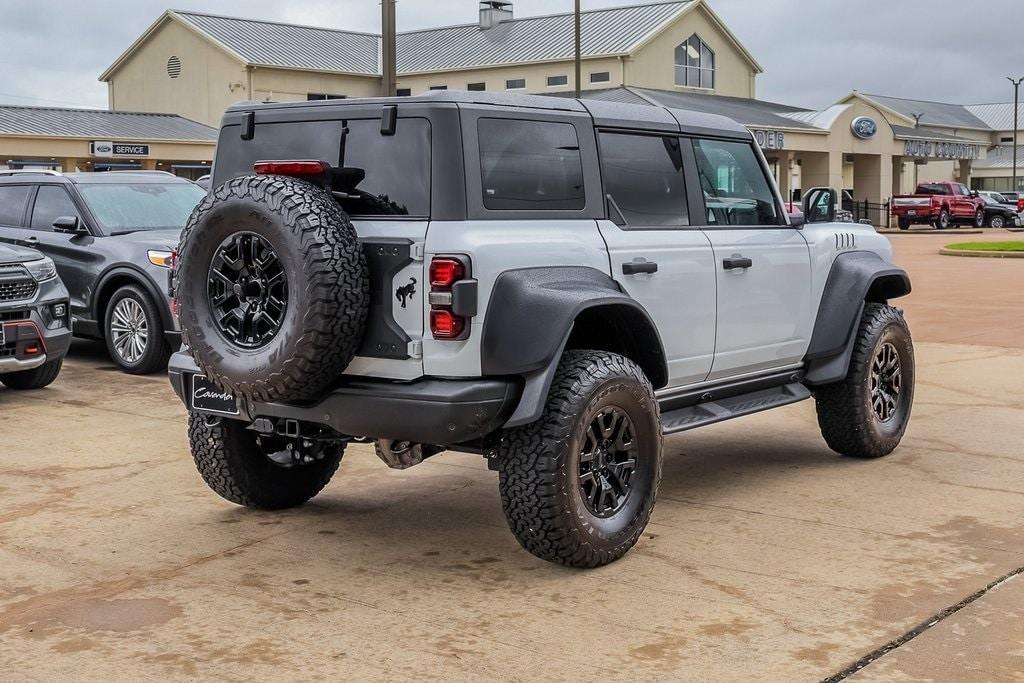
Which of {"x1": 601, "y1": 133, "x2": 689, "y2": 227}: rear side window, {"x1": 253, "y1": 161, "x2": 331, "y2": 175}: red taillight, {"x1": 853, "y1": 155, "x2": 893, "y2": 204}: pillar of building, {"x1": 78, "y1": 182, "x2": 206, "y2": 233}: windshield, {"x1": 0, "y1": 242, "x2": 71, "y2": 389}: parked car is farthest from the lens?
{"x1": 853, "y1": 155, "x2": 893, "y2": 204}: pillar of building

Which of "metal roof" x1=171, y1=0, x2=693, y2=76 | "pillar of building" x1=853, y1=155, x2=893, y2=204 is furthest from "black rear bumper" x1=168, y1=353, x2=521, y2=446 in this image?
"pillar of building" x1=853, y1=155, x2=893, y2=204

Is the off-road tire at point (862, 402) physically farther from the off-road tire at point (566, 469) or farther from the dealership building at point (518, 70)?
the dealership building at point (518, 70)

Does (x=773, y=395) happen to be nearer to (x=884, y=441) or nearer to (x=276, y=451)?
(x=884, y=441)

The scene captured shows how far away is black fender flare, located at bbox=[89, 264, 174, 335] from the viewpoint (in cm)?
1126

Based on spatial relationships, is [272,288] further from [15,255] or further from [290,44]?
[290,44]

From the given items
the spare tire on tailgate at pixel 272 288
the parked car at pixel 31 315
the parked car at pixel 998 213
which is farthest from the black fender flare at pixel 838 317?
the parked car at pixel 998 213

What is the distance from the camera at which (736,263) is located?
21.7 ft

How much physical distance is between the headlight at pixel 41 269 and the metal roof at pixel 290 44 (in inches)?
1755

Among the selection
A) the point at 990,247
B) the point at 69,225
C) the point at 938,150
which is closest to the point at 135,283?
the point at 69,225

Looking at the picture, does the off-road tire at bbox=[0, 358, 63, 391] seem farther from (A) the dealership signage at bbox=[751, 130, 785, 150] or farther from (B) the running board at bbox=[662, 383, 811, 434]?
(A) the dealership signage at bbox=[751, 130, 785, 150]

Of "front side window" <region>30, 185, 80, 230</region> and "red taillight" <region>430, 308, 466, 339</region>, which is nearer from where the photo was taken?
A: "red taillight" <region>430, 308, 466, 339</region>

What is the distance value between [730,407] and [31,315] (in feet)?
18.9

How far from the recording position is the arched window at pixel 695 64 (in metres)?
56.4

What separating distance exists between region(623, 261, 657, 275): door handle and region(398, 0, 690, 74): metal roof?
4832 cm
